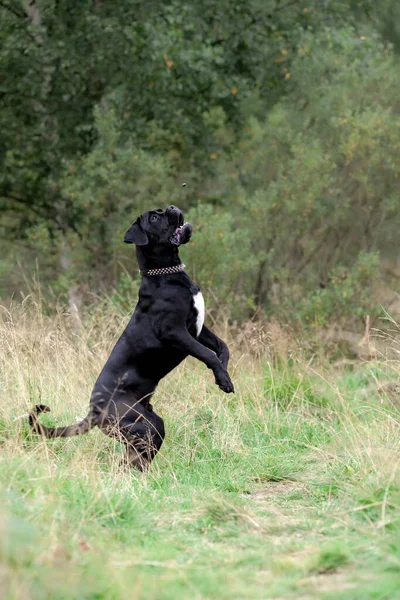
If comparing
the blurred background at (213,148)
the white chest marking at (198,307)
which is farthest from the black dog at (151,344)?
the blurred background at (213,148)

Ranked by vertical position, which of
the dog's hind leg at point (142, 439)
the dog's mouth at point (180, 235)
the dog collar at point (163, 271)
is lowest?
the dog's hind leg at point (142, 439)

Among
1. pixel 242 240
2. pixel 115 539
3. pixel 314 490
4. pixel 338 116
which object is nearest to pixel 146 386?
pixel 314 490

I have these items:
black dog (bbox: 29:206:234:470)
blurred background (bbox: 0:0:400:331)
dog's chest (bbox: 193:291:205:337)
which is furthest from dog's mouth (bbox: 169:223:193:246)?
blurred background (bbox: 0:0:400:331)

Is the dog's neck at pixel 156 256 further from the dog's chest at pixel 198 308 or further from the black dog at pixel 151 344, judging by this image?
the dog's chest at pixel 198 308

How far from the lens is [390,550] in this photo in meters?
3.58

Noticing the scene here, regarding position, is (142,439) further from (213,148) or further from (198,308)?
(213,148)

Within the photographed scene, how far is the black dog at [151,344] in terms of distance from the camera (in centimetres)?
555

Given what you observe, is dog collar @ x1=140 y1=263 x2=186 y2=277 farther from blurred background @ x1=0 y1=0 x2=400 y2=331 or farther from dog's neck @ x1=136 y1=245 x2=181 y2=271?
blurred background @ x1=0 y1=0 x2=400 y2=331

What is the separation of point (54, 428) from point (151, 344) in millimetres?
852

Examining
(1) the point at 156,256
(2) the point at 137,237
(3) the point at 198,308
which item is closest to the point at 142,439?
(3) the point at 198,308

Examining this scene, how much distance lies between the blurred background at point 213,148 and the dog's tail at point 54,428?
593 cm

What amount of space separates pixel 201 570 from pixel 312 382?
13.3 ft

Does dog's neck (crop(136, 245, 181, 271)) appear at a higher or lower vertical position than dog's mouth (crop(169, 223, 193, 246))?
lower

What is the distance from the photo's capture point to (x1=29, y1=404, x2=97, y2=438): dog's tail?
5.14 metres
